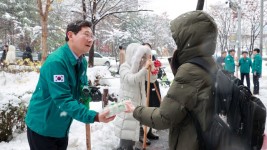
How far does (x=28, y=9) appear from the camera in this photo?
32.7 metres

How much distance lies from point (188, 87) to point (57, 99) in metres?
1.08

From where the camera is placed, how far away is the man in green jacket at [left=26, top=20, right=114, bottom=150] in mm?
2455

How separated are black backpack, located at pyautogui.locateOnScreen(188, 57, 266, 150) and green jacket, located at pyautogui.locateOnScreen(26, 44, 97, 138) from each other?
0.95 m

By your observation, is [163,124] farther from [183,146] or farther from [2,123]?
[2,123]

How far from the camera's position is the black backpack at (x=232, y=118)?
1809mm

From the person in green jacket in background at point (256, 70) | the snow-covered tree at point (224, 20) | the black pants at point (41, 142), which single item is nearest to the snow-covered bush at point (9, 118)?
the black pants at point (41, 142)

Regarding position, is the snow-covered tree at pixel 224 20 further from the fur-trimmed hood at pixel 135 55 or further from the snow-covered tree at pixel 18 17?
the fur-trimmed hood at pixel 135 55

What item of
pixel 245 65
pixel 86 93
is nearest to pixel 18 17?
pixel 245 65

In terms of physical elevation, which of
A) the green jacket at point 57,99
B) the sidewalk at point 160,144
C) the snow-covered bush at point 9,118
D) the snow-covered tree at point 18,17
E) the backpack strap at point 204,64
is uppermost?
the snow-covered tree at point 18,17

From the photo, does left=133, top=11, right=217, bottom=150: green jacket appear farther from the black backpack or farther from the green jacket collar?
the green jacket collar

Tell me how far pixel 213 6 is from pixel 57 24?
1755 centimetres

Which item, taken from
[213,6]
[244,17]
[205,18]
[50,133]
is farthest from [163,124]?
[213,6]

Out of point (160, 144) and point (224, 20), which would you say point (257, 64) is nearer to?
point (160, 144)

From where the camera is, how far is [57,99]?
96.6 inches
